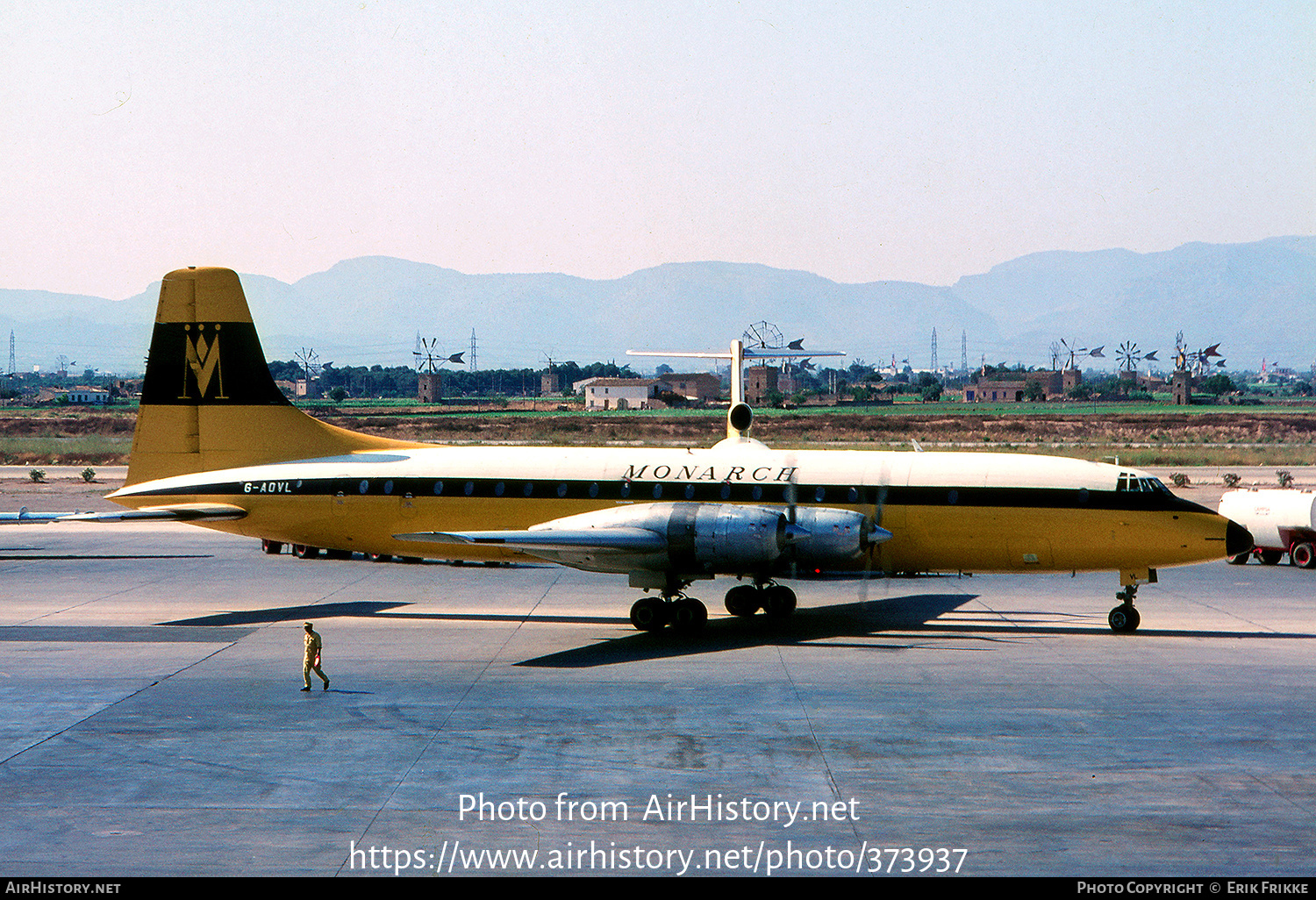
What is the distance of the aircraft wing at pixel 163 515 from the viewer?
86.2ft

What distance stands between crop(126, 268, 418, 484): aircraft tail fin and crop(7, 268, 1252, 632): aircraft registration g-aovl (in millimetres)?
46

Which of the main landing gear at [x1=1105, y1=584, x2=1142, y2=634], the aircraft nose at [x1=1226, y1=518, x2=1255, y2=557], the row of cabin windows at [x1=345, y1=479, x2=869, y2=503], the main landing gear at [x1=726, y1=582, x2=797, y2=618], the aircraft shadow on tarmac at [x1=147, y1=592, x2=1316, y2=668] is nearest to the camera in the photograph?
the aircraft shadow on tarmac at [x1=147, y1=592, x2=1316, y2=668]

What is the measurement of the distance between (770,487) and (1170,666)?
918 centimetres

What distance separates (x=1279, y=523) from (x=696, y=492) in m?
21.6

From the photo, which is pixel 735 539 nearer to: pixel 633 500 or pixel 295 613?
pixel 633 500

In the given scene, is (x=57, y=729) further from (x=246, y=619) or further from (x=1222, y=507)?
(x=1222, y=507)

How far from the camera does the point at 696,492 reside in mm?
26391

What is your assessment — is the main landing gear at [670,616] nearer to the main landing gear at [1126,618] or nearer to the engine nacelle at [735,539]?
the engine nacelle at [735,539]

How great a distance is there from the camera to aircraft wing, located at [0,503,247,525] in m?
26.3

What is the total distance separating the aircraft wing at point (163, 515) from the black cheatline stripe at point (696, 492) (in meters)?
0.36

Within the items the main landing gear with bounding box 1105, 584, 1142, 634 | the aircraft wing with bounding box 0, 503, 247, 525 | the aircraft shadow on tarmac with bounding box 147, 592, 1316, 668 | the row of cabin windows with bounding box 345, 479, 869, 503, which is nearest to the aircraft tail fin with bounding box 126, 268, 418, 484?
the aircraft wing with bounding box 0, 503, 247, 525

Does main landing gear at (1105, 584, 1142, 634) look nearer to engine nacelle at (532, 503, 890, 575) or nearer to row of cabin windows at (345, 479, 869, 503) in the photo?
engine nacelle at (532, 503, 890, 575)

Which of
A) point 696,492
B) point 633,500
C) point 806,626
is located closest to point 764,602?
point 806,626

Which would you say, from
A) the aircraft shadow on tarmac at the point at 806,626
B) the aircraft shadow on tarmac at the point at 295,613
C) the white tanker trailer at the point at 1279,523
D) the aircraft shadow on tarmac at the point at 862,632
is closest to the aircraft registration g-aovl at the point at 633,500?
the aircraft shadow on tarmac at the point at 862,632
